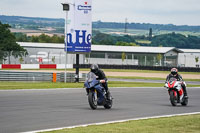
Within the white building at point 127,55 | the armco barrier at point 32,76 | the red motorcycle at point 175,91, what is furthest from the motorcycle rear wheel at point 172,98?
the white building at point 127,55

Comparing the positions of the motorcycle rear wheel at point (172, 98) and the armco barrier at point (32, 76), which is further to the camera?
the armco barrier at point (32, 76)

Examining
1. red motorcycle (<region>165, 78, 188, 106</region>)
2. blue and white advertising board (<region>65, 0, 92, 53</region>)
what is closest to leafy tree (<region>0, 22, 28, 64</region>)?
blue and white advertising board (<region>65, 0, 92, 53</region>)

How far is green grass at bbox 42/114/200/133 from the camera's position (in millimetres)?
10719

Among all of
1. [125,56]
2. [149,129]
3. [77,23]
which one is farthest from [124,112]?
[125,56]

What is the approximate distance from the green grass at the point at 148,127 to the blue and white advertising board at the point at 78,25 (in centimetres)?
2411

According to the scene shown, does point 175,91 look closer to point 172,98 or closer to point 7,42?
point 172,98

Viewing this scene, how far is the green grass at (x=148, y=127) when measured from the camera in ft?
35.2

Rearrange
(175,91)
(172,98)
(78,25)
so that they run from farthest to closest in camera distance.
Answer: (78,25) < (175,91) < (172,98)

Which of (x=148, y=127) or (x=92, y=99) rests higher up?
(x=92, y=99)

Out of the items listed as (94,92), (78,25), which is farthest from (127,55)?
(94,92)

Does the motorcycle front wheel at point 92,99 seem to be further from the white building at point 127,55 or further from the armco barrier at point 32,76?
the white building at point 127,55

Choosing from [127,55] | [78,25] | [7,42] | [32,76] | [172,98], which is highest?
[78,25]

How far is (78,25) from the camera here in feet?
120

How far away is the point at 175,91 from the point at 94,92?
4.24 metres
